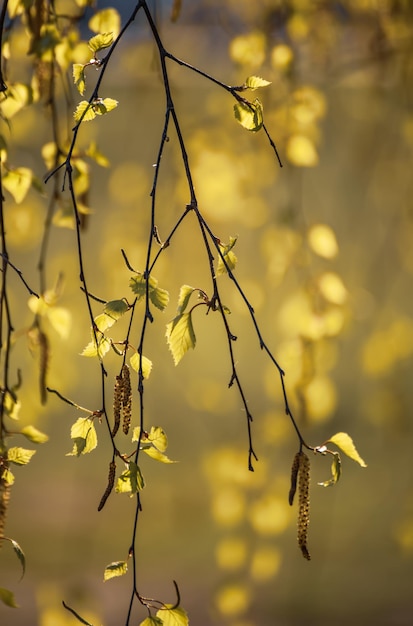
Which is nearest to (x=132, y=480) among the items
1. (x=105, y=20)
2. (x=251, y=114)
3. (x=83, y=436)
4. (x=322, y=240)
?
(x=83, y=436)

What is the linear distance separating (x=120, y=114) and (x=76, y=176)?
117 cm

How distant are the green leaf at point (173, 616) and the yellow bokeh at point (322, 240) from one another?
66 centimetres

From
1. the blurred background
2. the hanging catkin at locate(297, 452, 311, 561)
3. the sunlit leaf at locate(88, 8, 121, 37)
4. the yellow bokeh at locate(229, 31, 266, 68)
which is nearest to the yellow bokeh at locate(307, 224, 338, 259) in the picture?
the blurred background

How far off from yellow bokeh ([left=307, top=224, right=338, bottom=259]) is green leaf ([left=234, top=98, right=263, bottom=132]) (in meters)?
0.58

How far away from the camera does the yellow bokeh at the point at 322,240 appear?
117 centimetres

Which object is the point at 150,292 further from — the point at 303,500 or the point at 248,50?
the point at 248,50

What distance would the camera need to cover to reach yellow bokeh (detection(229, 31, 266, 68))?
1117 mm

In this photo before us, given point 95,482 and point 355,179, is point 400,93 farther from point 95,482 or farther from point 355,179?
point 95,482

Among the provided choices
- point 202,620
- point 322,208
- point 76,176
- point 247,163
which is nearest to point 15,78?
point 247,163

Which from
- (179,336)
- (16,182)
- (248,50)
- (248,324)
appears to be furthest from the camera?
(248,324)

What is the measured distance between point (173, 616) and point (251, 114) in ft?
1.26

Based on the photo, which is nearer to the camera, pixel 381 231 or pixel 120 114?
pixel 120 114

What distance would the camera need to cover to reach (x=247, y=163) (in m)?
1.37

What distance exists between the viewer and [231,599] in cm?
146
